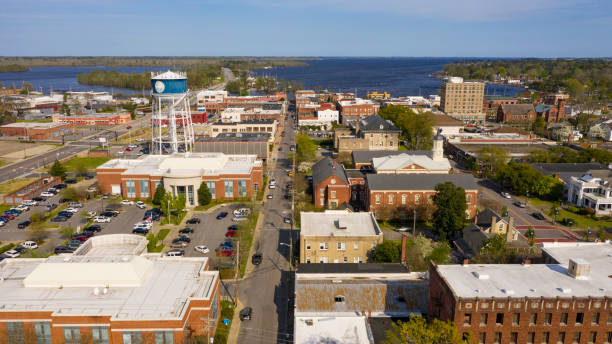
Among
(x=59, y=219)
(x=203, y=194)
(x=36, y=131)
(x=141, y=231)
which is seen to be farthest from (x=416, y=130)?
(x=36, y=131)

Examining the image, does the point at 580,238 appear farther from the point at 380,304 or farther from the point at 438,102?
the point at 438,102

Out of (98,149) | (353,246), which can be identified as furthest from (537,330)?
(98,149)

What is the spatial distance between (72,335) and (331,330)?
16803mm

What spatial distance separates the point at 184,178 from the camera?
6106 cm

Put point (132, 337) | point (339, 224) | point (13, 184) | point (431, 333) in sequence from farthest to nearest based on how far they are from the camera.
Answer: point (13, 184)
point (339, 224)
point (132, 337)
point (431, 333)

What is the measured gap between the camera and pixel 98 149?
321 ft

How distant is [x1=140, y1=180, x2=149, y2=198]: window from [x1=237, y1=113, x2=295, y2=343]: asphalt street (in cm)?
1808

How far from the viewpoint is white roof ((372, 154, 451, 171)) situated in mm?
64438

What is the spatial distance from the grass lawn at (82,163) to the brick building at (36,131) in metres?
30.0

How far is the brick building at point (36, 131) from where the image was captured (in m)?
112

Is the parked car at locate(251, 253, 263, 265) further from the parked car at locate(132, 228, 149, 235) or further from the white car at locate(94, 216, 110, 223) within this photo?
the white car at locate(94, 216, 110, 223)

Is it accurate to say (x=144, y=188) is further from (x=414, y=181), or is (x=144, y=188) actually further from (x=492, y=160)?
(x=492, y=160)

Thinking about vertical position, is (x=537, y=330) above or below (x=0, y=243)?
above

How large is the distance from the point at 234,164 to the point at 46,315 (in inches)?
1734
